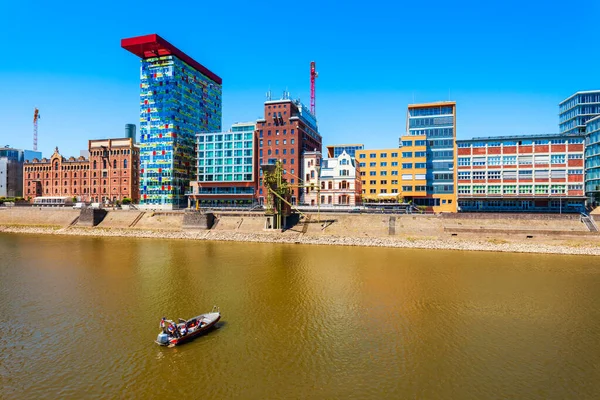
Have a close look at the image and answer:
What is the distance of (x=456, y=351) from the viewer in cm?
2662

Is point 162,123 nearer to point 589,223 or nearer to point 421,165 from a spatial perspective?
point 421,165

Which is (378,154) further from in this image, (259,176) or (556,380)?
(556,380)

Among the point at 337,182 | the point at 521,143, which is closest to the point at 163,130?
the point at 337,182

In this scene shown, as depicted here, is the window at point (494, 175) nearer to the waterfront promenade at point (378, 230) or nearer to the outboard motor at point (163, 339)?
the waterfront promenade at point (378, 230)

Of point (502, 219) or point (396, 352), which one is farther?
point (502, 219)

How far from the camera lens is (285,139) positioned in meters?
123

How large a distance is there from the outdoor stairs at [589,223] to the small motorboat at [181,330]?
83930 mm

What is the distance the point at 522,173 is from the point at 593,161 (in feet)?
91.3

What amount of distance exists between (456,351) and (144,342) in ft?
82.9

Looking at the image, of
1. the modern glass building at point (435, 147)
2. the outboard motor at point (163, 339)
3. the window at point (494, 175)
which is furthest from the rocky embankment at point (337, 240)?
the outboard motor at point (163, 339)

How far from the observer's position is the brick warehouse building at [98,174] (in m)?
145

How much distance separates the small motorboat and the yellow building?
9045 cm

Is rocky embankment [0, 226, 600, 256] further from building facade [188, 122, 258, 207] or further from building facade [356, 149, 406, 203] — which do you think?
building facade [356, 149, 406, 203]

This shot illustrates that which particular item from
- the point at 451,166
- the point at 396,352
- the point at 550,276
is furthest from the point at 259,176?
the point at 396,352
